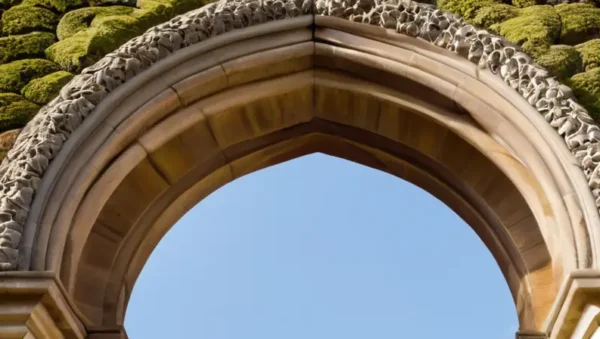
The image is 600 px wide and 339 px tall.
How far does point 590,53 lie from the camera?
25.5 ft

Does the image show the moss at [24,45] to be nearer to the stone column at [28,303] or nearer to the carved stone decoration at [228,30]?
the carved stone decoration at [228,30]

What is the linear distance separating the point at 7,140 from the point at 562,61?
359 cm

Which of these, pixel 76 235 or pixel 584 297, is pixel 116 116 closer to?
pixel 76 235

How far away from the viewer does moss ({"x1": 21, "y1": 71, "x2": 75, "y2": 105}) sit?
762 centimetres

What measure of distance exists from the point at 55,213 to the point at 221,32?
1.76m

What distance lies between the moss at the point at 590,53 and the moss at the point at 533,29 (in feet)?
0.68

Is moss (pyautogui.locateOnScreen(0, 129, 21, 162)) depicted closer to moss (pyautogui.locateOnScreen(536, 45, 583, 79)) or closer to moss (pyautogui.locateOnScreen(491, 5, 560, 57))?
moss (pyautogui.locateOnScreen(491, 5, 560, 57))

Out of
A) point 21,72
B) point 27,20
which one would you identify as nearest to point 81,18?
point 27,20

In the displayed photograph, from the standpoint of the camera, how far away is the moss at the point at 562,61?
7.60 meters

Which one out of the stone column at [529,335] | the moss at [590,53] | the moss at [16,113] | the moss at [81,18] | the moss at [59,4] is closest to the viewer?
the stone column at [529,335]

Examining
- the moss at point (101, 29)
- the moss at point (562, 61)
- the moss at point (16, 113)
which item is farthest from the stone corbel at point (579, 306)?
the moss at point (16, 113)

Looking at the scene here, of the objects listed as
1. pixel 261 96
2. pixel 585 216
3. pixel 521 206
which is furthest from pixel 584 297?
pixel 261 96

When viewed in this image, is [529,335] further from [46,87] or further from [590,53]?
[46,87]

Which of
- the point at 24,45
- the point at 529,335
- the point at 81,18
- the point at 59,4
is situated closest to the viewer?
the point at 529,335
